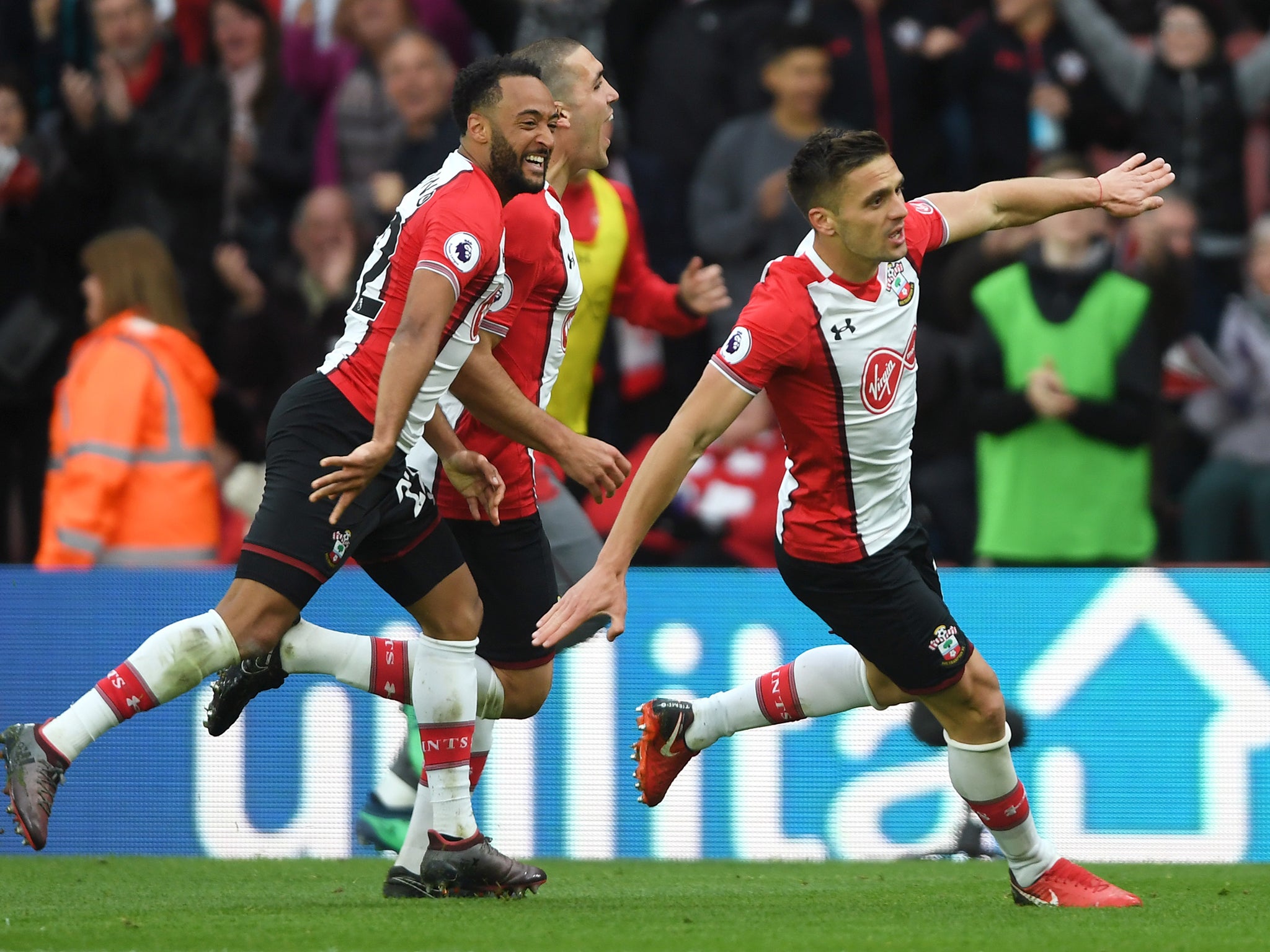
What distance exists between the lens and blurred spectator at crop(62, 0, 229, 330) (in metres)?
10.2

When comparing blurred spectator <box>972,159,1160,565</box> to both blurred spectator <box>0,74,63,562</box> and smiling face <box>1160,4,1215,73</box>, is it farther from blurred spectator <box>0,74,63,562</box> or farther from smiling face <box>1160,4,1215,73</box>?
blurred spectator <box>0,74,63,562</box>

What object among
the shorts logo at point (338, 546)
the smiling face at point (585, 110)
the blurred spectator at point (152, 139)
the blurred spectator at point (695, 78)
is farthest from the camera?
the blurred spectator at point (152, 139)

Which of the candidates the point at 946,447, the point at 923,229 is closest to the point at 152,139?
the point at 946,447

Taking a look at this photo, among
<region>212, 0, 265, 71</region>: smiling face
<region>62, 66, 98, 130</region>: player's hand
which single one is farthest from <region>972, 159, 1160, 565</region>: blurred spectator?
<region>62, 66, 98, 130</region>: player's hand

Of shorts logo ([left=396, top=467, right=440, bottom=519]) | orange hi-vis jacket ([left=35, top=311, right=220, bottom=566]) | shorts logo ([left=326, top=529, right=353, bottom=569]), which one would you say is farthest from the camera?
orange hi-vis jacket ([left=35, top=311, right=220, bottom=566])

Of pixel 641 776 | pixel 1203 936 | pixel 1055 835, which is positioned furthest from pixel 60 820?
pixel 1203 936

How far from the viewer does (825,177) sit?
218 inches

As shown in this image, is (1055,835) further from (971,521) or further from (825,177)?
(825,177)

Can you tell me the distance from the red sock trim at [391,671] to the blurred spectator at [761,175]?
361 centimetres

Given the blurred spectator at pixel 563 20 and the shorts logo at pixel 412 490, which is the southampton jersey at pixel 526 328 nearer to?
the shorts logo at pixel 412 490

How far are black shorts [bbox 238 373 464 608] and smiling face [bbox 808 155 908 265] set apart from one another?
4.62ft

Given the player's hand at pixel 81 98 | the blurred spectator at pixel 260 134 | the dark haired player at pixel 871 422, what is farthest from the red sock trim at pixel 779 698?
the player's hand at pixel 81 98

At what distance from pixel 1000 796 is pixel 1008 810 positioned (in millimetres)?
47

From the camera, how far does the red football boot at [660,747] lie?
20.3 feet
